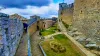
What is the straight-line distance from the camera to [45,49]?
80.4ft

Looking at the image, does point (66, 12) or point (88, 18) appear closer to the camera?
point (88, 18)

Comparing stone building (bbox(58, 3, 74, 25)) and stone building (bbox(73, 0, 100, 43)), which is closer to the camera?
stone building (bbox(73, 0, 100, 43))

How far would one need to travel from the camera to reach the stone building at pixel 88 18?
90.0 feet

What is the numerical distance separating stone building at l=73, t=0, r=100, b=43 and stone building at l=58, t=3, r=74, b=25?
7.04 metres

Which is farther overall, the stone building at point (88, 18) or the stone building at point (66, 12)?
the stone building at point (66, 12)

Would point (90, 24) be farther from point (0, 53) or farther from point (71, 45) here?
point (0, 53)

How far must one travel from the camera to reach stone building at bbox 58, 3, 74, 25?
45459 millimetres

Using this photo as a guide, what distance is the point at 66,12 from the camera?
1844 inches

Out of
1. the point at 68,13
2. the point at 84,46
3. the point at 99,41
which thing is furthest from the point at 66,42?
the point at 68,13

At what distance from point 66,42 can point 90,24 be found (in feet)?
16.2

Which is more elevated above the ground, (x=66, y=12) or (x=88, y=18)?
(x=66, y=12)

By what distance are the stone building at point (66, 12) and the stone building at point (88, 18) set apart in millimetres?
7041

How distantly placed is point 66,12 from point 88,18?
16.2 metres

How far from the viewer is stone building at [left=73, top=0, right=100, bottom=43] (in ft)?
90.0
